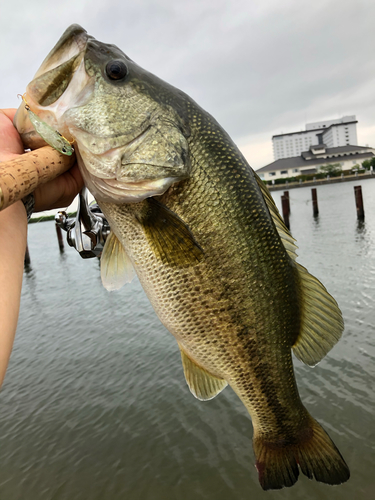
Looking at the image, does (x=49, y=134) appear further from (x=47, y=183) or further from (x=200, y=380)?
(x=200, y=380)

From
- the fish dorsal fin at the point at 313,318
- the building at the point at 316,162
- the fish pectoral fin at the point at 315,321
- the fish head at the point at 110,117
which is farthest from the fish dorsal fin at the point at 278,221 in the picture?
the building at the point at 316,162

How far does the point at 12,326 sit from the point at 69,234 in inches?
53.4

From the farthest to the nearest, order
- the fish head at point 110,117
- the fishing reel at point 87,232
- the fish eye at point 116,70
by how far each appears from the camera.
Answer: the fishing reel at point 87,232, the fish eye at point 116,70, the fish head at point 110,117

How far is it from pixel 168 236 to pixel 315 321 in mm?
1037

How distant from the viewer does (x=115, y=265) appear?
199 centimetres

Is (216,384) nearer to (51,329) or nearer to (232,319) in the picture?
(232,319)

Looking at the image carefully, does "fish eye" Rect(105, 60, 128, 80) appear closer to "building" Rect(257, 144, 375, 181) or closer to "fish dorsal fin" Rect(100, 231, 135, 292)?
"fish dorsal fin" Rect(100, 231, 135, 292)

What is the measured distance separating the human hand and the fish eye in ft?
1.51

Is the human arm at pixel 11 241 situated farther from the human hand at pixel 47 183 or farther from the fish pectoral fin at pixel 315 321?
the fish pectoral fin at pixel 315 321

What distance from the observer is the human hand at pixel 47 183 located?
1.42 meters

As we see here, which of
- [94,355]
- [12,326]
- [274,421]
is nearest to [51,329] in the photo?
[94,355]

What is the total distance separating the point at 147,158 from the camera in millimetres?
1686

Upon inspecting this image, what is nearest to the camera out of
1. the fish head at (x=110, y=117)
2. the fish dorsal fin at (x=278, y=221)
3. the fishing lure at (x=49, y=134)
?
the fishing lure at (x=49, y=134)

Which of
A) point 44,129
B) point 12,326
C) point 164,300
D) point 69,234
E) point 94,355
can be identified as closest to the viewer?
point 12,326
